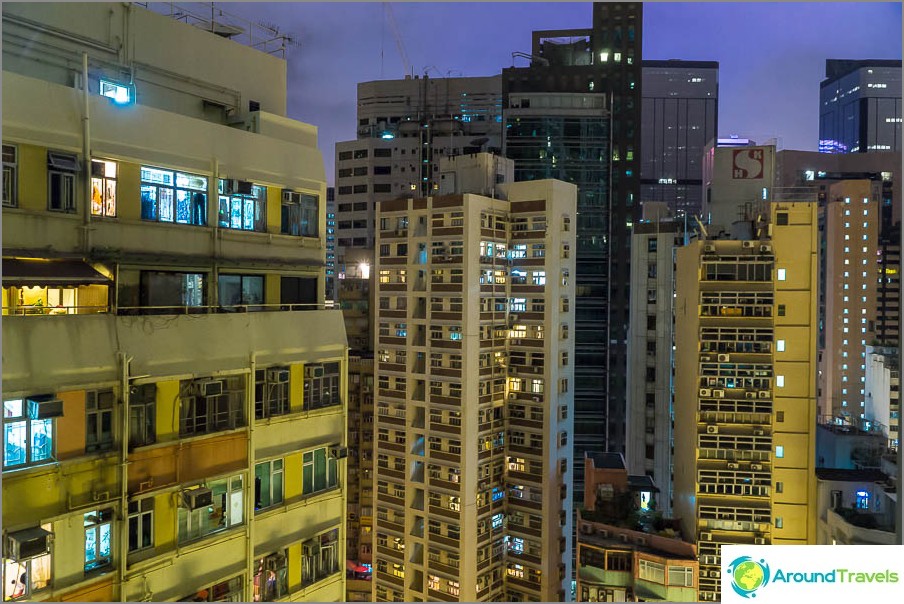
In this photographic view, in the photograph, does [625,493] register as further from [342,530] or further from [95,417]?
[95,417]

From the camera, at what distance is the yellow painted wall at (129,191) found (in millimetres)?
4172

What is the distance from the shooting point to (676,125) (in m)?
43.8

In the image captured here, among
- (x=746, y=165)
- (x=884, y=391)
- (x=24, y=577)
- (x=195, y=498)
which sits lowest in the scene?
(x=884, y=391)

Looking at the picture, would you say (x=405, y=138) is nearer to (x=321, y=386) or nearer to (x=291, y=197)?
(x=291, y=197)

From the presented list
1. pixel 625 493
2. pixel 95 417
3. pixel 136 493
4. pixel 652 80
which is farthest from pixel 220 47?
pixel 652 80

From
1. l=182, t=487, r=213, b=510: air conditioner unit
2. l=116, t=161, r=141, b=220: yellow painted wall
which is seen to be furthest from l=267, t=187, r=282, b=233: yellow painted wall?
l=182, t=487, r=213, b=510: air conditioner unit

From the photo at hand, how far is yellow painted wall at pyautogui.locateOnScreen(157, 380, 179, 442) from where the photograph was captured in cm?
425

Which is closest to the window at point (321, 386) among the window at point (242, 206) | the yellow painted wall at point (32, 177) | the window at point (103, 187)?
the window at point (242, 206)

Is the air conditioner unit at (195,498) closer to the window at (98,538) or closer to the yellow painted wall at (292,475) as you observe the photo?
the window at (98,538)

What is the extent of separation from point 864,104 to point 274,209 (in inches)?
1493

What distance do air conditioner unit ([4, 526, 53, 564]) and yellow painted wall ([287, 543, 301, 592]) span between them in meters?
2.06

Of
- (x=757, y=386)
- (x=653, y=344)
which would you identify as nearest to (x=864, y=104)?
(x=653, y=344)

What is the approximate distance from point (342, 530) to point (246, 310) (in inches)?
88.5

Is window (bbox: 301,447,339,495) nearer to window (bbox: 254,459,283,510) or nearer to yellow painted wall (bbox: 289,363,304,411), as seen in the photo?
window (bbox: 254,459,283,510)
